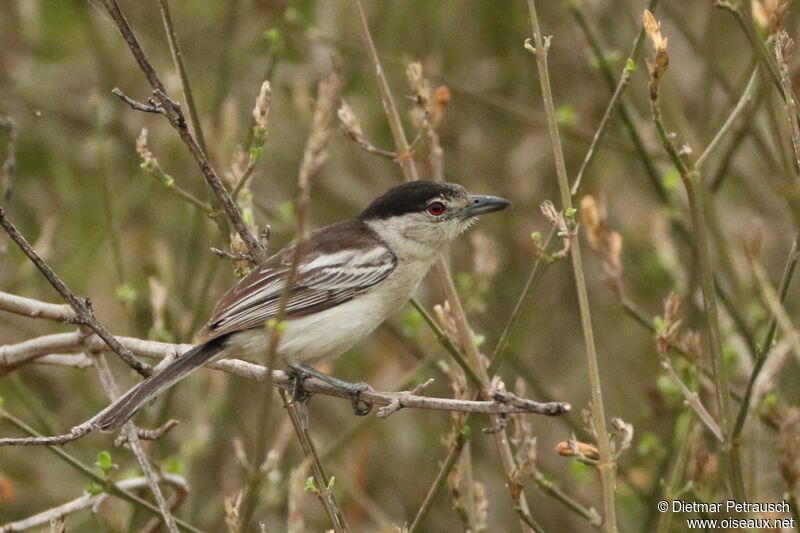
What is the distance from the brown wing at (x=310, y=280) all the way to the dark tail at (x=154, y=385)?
10cm

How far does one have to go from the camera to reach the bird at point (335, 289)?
15.2 ft

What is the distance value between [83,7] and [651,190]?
421 cm

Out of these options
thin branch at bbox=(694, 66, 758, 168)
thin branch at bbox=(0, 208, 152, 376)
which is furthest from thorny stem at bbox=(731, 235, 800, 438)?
thin branch at bbox=(0, 208, 152, 376)

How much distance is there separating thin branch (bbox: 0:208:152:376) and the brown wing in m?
0.60

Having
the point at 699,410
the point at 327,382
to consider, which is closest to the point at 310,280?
the point at 327,382

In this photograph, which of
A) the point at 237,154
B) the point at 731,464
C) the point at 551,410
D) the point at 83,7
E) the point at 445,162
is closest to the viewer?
the point at 551,410

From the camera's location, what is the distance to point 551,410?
10.4 ft

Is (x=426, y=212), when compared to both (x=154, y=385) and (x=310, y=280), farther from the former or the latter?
(x=154, y=385)

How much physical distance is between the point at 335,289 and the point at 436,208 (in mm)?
721

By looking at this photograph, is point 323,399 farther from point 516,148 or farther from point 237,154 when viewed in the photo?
point 237,154

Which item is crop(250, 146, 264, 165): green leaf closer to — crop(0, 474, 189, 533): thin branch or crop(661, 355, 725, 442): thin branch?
crop(0, 474, 189, 533): thin branch

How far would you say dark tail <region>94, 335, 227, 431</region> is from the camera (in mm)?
4141

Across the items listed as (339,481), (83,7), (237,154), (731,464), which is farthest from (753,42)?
(83,7)

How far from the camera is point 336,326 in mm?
4996
